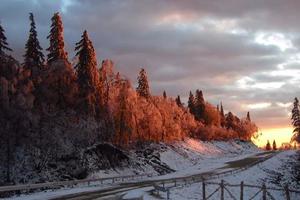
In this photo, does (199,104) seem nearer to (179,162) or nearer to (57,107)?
(179,162)

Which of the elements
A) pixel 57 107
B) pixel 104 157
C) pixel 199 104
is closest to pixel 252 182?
pixel 104 157

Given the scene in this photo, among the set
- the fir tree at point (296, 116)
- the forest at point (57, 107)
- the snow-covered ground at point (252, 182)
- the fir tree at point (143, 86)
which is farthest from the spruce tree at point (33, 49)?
the fir tree at point (296, 116)

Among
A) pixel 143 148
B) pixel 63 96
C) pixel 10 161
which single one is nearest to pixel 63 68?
pixel 63 96

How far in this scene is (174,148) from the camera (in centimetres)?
10106

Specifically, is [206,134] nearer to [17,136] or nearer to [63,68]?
[63,68]

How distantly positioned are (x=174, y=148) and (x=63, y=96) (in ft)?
140

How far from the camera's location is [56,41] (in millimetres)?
70188

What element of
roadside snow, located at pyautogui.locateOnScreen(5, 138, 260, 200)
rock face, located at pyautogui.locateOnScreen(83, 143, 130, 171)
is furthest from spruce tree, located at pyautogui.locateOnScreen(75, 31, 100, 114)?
roadside snow, located at pyautogui.locateOnScreen(5, 138, 260, 200)

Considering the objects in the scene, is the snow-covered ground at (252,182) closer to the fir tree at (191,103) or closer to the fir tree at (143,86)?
the fir tree at (143,86)

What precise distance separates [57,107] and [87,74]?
26.9 ft

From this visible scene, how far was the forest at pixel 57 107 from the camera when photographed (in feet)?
165

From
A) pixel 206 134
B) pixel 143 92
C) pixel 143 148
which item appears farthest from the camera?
pixel 206 134

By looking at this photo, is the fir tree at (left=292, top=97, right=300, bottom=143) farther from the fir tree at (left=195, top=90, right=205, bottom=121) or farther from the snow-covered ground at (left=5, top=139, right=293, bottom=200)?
the fir tree at (left=195, top=90, right=205, bottom=121)

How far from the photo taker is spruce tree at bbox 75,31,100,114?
64875 mm
